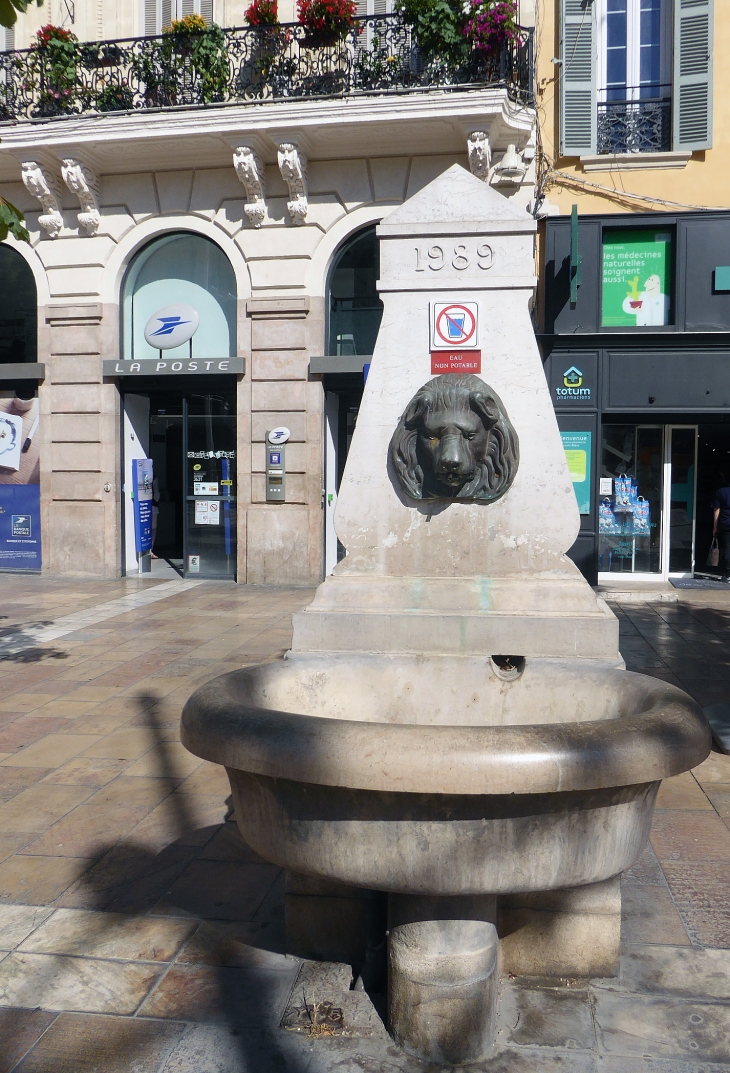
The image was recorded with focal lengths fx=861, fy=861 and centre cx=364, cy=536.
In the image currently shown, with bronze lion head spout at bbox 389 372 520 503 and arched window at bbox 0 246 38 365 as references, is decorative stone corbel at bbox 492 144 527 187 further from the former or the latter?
bronze lion head spout at bbox 389 372 520 503

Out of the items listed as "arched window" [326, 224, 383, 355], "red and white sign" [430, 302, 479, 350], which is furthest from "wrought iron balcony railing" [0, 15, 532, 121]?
"red and white sign" [430, 302, 479, 350]

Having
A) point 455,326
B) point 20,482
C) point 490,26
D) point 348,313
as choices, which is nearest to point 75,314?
point 20,482

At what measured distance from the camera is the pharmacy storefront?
38.6 feet

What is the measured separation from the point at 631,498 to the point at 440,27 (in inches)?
272

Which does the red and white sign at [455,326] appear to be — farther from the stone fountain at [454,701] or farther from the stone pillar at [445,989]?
the stone pillar at [445,989]

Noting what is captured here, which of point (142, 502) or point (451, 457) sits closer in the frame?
point (451, 457)

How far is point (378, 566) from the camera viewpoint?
3.56 metres

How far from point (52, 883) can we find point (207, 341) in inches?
414

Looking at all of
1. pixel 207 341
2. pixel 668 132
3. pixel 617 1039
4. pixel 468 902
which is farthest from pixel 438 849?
pixel 668 132

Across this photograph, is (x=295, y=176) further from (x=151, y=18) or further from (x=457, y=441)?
(x=457, y=441)

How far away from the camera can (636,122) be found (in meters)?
12.3

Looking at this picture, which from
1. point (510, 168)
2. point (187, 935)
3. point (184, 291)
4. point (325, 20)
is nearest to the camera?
point (187, 935)

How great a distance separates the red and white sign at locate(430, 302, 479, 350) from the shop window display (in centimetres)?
943

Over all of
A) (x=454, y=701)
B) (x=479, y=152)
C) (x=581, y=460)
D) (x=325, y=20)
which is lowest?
(x=454, y=701)
